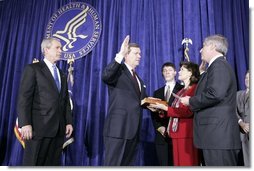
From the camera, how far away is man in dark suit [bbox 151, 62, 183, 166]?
2873 millimetres

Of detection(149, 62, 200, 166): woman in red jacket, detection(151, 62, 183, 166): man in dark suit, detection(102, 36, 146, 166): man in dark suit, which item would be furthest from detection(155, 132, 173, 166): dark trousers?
detection(102, 36, 146, 166): man in dark suit

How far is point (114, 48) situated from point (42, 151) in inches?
69.4

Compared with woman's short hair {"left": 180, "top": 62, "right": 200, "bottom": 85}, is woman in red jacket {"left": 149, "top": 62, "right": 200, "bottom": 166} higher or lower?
lower

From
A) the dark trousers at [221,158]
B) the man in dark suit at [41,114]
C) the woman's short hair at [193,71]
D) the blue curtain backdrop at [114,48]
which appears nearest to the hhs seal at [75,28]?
the blue curtain backdrop at [114,48]

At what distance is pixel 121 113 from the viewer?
2.47 m

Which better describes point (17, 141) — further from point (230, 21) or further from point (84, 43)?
point (230, 21)

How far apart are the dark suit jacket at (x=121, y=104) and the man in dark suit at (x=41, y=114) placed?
404 millimetres

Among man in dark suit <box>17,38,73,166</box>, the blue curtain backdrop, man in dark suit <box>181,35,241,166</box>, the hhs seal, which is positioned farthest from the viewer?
the hhs seal

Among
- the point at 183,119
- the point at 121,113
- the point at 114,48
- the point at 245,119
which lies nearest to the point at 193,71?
the point at 183,119

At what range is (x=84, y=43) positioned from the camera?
3.90 meters

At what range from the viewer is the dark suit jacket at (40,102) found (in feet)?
7.67

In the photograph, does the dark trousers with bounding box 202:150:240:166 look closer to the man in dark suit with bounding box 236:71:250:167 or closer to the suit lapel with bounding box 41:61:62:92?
the man in dark suit with bounding box 236:71:250:167

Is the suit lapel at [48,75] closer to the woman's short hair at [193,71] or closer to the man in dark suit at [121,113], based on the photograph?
the man in dark suit at [121,113]

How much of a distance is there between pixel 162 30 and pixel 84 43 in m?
1.02
